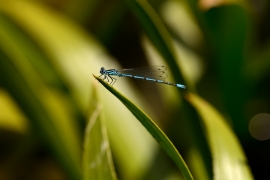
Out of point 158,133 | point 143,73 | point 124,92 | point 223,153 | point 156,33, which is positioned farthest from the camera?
point 124,92

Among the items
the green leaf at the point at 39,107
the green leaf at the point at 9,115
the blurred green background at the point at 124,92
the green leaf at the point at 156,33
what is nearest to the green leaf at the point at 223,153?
the blurred green background at the point at 124,92

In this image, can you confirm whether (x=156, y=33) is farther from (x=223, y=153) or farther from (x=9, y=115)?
(x=9, y=115)

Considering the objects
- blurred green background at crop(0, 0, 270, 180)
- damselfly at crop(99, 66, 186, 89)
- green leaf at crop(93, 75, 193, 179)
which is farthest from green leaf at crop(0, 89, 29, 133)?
green leaf at crop(93, 75, 193, 179)

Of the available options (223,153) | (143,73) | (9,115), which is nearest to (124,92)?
(143,73)

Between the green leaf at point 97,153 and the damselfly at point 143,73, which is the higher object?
the damselfly at point 143,73

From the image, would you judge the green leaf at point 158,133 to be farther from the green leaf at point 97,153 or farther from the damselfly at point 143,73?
the damselfly at point 143,73

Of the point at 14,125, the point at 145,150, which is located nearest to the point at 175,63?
the point at 145,150
